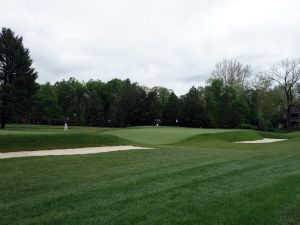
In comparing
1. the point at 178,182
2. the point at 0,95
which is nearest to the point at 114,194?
the point at 178,182

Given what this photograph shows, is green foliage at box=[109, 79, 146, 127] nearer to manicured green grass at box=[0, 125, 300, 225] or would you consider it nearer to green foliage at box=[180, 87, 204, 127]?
green foliage at box=[180, 87, 204, 127]

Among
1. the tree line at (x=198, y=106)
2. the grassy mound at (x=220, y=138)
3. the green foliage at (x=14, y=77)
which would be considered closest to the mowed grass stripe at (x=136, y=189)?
the grassy mound at (x=220, y=138)

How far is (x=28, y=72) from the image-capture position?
164 feet

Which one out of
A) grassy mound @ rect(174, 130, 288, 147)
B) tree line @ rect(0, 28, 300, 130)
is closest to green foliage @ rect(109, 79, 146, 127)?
tree line @ rect(0, 28, 300, 130)

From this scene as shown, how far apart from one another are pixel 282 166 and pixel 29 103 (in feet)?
140

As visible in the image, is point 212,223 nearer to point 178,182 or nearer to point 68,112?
point 178,182

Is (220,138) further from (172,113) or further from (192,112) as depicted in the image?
(172,113)

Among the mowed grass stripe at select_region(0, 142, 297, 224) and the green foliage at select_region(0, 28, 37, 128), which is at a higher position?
the green foliage at select_region(0, 28, 37, 128)

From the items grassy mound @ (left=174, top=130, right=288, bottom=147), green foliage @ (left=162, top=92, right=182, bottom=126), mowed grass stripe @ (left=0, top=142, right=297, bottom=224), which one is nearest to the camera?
mowed grass stripe @ (left=0, top=142, right=297, bottom=224)

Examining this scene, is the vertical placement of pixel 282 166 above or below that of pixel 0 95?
below

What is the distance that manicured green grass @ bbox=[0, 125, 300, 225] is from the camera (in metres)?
5.95

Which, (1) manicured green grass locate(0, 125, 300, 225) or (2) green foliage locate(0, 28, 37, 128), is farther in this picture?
(2) green foliage locate(0, 28, 37, 128)

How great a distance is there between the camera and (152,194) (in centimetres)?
760

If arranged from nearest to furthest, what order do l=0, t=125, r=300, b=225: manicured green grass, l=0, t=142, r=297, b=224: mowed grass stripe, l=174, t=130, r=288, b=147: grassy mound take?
l=0, t=125, r=300, b=225: manicured green grass, l=0, t=142, r=297, b=224: mowed grass stripe, l=174, t=130, r=288, b=147: grassy mound
